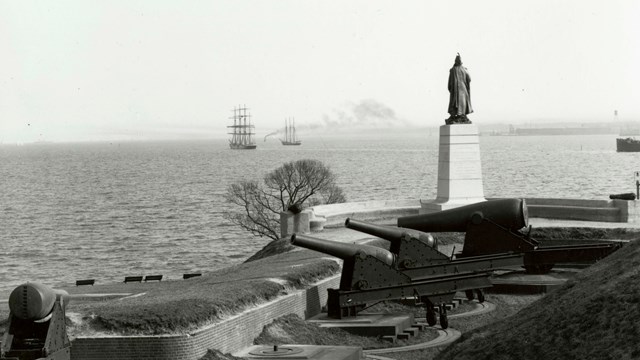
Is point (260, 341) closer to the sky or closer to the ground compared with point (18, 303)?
closer to the ground

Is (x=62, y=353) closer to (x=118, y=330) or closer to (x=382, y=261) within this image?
(x=118, y=330)

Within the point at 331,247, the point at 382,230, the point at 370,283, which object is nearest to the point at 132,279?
the point at 382,230

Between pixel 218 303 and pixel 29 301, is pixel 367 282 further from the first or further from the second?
pixel 29 301

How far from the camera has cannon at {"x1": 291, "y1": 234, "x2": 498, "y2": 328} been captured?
19.3m

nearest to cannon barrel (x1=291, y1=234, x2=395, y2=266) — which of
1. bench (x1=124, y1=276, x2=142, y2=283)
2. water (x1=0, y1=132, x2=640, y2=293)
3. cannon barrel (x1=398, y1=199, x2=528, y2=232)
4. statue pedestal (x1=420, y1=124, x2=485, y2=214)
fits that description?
cannon barrel (x1=398, y1=199, x2=528, y2=232)

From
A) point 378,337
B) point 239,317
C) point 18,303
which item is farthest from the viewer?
point 378,337

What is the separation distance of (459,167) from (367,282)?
14.4 m

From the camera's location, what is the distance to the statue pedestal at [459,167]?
33219mm

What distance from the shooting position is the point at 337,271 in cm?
2353

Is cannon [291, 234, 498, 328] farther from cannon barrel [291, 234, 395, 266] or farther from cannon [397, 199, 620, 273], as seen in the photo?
cannon [397, 199, 620, 273]

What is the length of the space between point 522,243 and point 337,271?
3888 millimetres

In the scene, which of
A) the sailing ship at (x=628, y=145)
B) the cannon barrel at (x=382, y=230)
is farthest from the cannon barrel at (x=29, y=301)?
the sailing ship at (x=628, y=145)

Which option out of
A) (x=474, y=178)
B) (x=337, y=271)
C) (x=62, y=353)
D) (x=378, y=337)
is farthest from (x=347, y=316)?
(x=474, y=178)

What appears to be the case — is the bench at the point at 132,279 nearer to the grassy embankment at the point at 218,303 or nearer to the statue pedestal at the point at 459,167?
the grassy embankment at the point at 218,303
